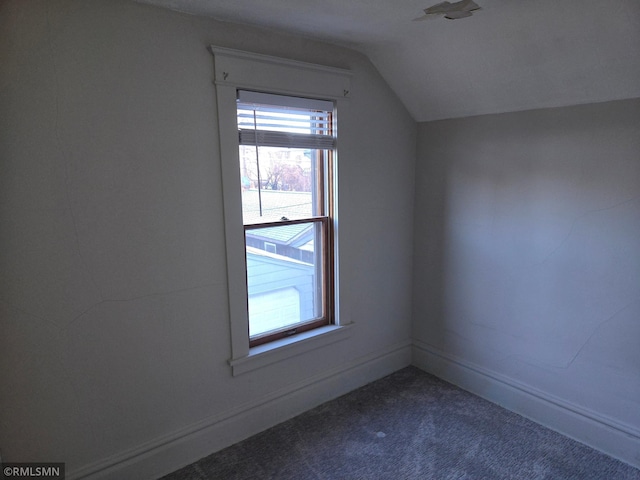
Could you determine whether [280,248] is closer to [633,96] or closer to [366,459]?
[366,459]

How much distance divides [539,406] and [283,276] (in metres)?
1.82

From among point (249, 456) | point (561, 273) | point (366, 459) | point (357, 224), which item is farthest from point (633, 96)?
point (249, 456)

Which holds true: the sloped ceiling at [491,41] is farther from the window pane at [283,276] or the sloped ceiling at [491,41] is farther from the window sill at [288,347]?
the window sill at [288,347]

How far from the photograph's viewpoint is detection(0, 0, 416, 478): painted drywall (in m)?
1.66

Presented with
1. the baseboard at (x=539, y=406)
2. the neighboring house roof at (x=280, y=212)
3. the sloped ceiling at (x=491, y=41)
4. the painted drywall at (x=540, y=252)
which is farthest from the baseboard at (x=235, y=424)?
the sloped ceiling at (x=491, y=41)

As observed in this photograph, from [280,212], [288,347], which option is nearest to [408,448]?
[288,347]

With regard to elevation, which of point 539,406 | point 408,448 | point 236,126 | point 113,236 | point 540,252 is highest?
point 236,126

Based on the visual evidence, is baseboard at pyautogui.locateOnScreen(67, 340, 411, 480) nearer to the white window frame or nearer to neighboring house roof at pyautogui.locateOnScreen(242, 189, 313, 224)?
the white window frame

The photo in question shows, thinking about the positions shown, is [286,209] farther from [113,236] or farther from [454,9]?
[454,9]

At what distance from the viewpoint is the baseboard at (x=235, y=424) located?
202 cm

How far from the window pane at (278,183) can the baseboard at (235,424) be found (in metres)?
1.14

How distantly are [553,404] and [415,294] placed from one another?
3.88 ft

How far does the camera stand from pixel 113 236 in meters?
1.87

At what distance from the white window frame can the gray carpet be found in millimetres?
474
